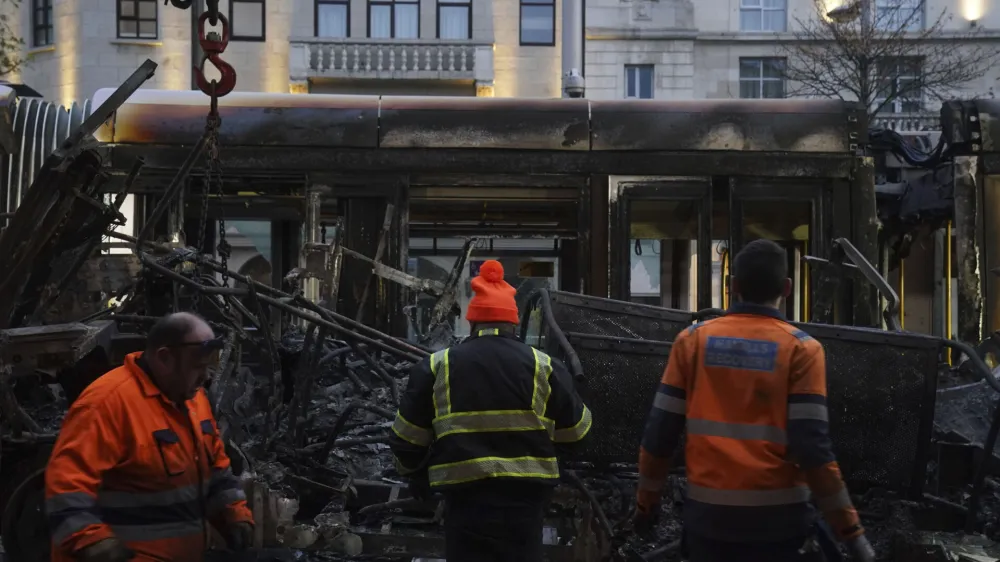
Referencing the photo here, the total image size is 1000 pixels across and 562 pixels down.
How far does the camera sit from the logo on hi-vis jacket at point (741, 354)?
10.4ft

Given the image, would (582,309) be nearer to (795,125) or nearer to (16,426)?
(16,426)

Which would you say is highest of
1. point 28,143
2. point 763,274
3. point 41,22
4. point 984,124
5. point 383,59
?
point 41,22

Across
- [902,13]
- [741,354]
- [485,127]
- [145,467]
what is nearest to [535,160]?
[485,127]

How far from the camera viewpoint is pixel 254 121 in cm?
924

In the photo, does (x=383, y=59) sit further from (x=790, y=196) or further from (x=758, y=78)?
(x=790, y=196)

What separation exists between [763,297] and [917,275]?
12483 mm

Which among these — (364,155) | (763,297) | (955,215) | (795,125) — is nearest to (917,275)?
(955,215)

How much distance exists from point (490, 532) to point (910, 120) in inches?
922

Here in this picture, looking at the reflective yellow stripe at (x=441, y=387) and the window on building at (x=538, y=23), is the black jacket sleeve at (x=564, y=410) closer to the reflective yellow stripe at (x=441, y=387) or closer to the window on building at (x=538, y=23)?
the reflective yellow stripe at (x=441, y=387)

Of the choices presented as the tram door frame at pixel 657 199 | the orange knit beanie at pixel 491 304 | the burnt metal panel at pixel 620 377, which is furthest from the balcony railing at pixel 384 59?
the orange knit beanie at pixel 491 304

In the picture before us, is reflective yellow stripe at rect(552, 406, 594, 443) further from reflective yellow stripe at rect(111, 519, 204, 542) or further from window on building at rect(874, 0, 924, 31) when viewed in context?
window on building at rect(874, 0, 924, 31)

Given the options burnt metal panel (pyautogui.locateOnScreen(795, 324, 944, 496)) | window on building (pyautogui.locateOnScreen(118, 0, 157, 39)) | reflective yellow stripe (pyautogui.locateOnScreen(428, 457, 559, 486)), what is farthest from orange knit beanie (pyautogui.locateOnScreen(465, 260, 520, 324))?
window on building (pyautogui.locateOnScreen(118, 0, 157, 39))

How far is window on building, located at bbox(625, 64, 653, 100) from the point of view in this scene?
25.5 m

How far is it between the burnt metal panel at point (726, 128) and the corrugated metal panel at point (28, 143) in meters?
4.92
